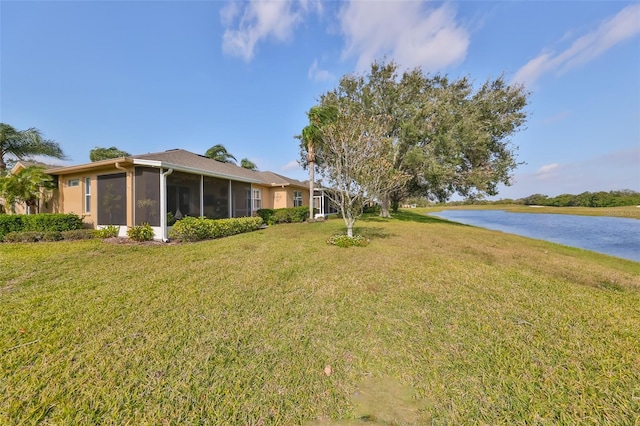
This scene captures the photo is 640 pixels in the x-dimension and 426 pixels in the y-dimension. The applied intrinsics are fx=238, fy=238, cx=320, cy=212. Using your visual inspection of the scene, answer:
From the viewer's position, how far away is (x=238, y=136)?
1856 centimetres

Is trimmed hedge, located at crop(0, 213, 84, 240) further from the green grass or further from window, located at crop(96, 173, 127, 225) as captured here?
the green grass

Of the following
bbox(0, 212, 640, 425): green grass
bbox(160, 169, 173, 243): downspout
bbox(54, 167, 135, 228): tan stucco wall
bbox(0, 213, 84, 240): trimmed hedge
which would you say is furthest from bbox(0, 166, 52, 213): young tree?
bbox(0, 212, 640, 425): green grass

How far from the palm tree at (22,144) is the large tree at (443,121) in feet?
55.3

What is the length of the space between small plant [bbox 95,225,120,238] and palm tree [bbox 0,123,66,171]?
10.3 m

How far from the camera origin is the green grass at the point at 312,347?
1.95 meters

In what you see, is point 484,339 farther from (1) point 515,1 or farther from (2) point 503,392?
(1) point 515,1

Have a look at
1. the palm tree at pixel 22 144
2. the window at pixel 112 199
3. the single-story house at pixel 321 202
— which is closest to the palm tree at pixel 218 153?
the single-story house at pixel 321 202

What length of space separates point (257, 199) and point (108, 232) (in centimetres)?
874

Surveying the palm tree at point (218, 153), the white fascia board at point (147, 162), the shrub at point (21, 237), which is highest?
the palm tree at point (218, 153)

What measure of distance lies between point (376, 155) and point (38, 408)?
27.9ft

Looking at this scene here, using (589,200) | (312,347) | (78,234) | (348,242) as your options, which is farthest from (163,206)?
(589,200)

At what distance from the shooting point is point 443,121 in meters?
18.1

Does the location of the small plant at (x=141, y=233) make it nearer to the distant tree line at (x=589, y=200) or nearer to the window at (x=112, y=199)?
the window at (x=112, y=199)

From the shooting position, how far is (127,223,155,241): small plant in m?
8.83
